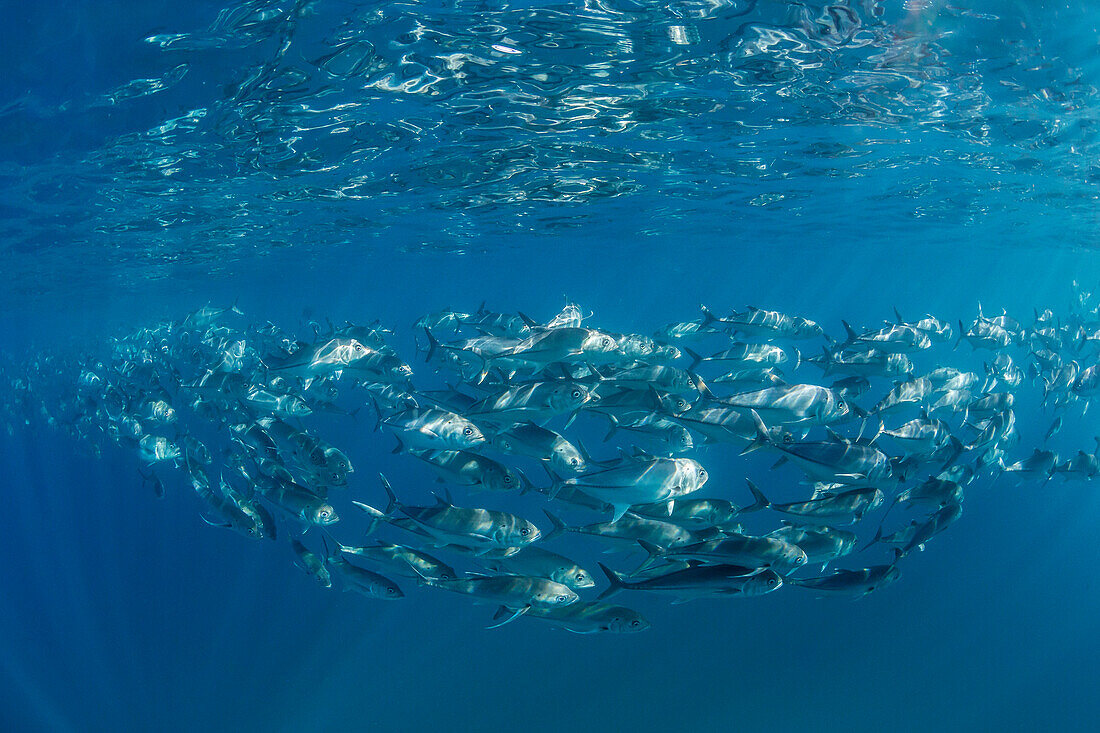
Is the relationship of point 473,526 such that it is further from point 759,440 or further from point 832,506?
point 832,506

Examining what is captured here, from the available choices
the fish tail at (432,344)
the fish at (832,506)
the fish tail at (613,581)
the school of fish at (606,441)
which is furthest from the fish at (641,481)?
the fish tail at (432,344)

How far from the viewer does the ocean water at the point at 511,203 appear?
31.6ft

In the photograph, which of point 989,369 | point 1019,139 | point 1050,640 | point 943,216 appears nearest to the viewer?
point 1050,640

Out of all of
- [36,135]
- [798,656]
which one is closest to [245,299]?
[36,135]

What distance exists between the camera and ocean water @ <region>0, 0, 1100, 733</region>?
962 cm

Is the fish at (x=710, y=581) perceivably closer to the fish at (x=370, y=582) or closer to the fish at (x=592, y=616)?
the fish at (x=592, y=616)

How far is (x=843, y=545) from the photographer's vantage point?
6785 mm

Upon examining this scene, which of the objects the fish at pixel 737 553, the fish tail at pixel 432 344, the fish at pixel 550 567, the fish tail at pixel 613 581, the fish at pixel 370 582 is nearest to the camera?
the fish tail at pixel 613 581

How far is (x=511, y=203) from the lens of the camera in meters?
22.7

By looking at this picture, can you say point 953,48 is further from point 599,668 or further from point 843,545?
point 599,668

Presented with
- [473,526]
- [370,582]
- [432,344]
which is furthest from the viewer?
[432,344]

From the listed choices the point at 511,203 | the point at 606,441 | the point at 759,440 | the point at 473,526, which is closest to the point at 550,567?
the point at 473,526

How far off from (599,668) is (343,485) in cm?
589

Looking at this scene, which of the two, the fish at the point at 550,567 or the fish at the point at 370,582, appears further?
the fish at the point at 370,582
